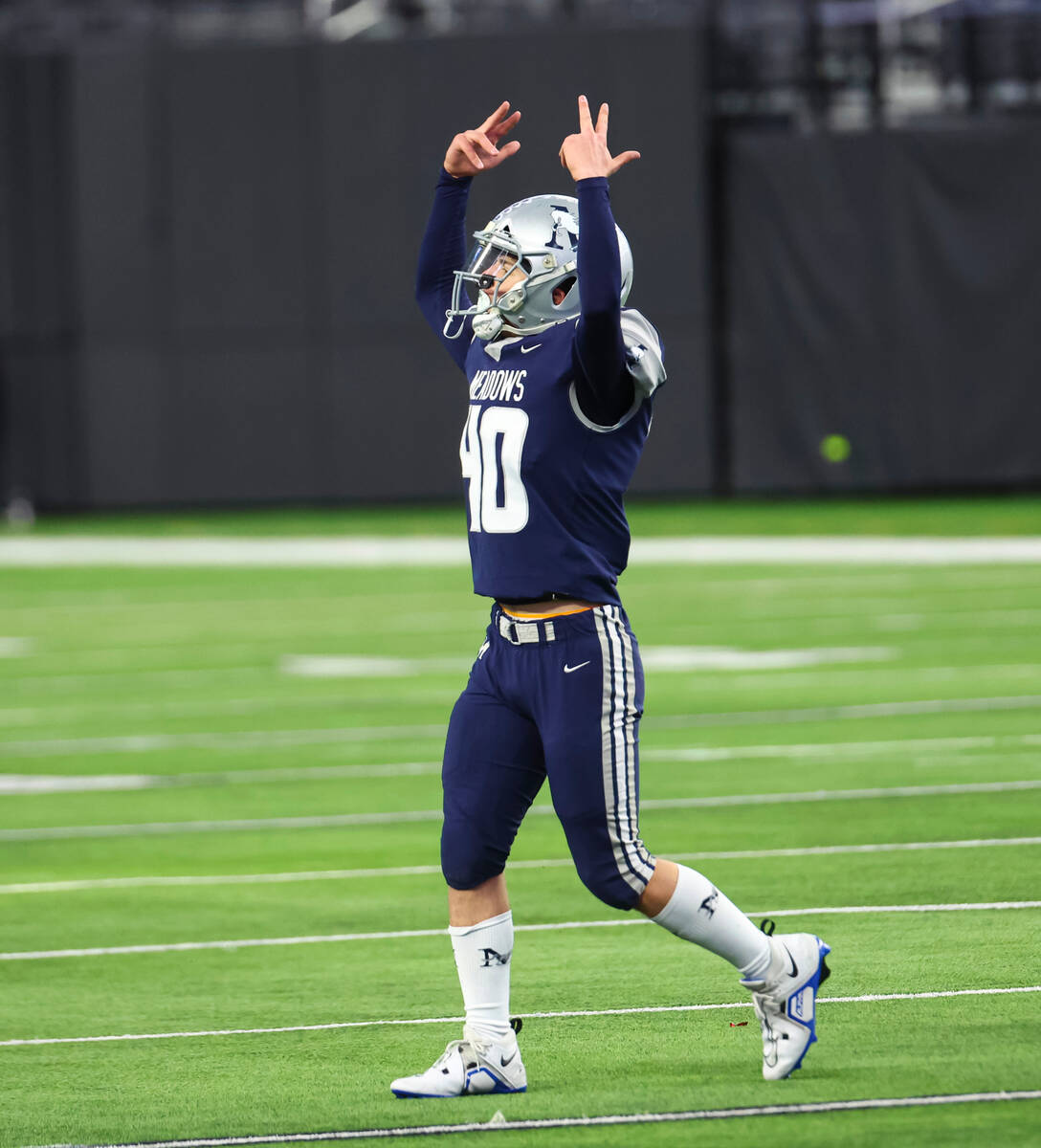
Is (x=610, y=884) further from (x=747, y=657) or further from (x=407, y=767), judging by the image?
(x=747, y=657)

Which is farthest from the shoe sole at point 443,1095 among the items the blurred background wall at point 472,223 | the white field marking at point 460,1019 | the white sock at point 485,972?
the blurred background wall at point 472,223

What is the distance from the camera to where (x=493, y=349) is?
18.6ft

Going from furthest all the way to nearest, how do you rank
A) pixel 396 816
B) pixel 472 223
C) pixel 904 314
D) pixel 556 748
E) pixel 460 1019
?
pixel 904 314 → pixel 472 223 → pixel 396 816 → pixel 460 1019 → pixel 556 748

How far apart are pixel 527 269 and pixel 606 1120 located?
82.2 inches

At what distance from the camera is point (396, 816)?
9.99m

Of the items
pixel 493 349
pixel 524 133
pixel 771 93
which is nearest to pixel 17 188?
pixel 524 133

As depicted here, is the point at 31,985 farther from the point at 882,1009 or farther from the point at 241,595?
the point at 241,595

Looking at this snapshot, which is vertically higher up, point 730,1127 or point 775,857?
point 730,1127

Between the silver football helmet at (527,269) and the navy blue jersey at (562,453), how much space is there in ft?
0.31

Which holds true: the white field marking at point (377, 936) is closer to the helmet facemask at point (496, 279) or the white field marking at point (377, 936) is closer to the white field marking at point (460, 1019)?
the white field marking at point (460, 1019)

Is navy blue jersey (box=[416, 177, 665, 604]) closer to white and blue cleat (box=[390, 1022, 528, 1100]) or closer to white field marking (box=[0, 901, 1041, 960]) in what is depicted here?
white and blue cleat (box=[390, 1022, 528, 1100])

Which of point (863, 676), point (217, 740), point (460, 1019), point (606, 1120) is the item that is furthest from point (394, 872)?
point (863, 676)

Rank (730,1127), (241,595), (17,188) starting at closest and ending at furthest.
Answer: (730,1127), (241,595), (17,188)

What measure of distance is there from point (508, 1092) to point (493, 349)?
Result: 185 centimetres
